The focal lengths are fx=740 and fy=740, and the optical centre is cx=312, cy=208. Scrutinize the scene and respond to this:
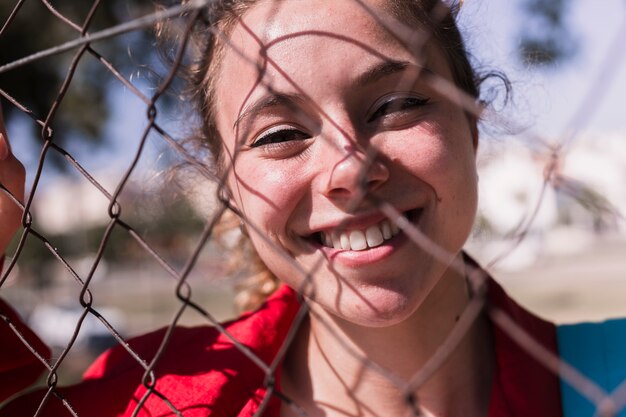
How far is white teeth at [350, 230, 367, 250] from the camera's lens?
103 cm

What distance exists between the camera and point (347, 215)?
94cm

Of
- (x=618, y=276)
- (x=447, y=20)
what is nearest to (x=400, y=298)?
(x=447, y=20)

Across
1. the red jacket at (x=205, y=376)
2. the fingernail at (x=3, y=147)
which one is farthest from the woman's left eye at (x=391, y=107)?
the fingernail at (x=3, y=147)

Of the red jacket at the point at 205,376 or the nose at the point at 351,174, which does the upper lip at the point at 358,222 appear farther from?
the red jacket at the point at 205,376

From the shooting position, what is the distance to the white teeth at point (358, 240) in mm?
1031

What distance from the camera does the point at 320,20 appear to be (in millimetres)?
1015

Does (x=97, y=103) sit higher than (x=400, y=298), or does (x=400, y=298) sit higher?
(x=97, y=103)

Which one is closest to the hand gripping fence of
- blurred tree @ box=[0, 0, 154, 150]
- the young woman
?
the young woman

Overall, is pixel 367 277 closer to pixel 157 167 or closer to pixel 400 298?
pixel 400 298

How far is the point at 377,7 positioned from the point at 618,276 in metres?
16.2

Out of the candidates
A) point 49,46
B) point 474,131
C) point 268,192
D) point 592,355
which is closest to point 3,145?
point 268,192

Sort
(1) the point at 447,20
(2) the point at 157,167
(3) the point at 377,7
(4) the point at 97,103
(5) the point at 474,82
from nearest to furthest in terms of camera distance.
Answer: (3) the point at 377,7
(1) the point at 447,20
(5) the point at 474,82
(2) the point at 157,167
(4) the point at 97,103

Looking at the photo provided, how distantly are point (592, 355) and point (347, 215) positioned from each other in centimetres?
53

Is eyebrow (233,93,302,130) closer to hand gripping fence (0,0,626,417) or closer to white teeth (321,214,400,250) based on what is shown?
hand gripping fence (0,0,626,417)
